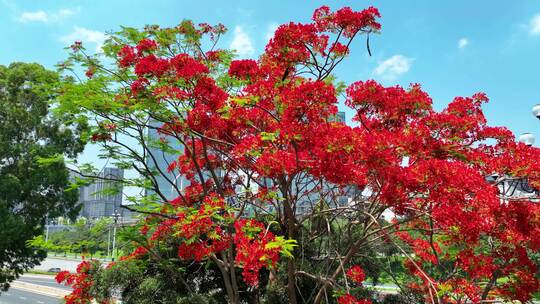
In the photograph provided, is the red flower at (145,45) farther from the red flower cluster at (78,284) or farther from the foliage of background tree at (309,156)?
the red flower cluster at (78,284)

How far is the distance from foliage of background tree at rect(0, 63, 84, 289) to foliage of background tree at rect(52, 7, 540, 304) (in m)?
5.58

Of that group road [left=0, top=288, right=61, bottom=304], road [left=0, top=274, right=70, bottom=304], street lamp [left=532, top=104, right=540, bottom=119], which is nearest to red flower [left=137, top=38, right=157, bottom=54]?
street lamp [left=532, top=104, right=540, bottom=119]

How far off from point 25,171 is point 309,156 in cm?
1029

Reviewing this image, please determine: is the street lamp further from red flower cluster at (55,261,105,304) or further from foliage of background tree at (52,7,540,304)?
red flower cluster at (55,261,105,304)

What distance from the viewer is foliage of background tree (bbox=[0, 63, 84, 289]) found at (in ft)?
38.6

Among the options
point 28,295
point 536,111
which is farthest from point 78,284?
point 28,295

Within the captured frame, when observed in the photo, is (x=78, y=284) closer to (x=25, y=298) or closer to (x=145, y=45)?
(x=145, y=45)

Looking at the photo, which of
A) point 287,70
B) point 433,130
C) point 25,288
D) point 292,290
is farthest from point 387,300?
point 25,288

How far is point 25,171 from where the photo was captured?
40.0ft

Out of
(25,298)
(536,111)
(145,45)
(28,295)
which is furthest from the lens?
(28,295)

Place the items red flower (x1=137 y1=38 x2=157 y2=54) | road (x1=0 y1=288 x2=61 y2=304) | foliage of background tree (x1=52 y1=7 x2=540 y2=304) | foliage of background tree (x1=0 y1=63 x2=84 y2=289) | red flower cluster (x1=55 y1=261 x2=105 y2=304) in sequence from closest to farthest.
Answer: foliage of background tree (x1=52 y1=7 x2=540 y2=304) → red flower (x1=137 y1=38 x2=157 y2=54) → red flower cluster (x1=55 y1=261 x2=105 y2=304) → foliage of background tree (x1=0 y1=63 x2=84 y2=289) → road (x1=0 y1=288 x2=61 y2=304)

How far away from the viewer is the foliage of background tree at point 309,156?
439 cm

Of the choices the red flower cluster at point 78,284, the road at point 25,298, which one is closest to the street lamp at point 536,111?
the red flower cluster at point 78,284

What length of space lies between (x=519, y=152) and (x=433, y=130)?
39.5 inches
